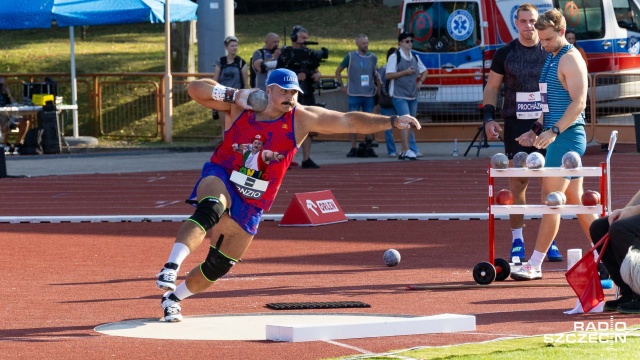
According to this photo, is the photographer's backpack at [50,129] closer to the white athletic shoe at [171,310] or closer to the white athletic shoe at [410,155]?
the white athletic shoe at [410,155]

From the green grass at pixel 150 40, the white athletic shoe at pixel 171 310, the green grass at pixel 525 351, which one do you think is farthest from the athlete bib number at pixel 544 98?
the green grass at pixel 150 40

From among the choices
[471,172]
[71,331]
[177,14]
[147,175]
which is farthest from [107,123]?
[71,331]

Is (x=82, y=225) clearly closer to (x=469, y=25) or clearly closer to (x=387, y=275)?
(x=387, y=275)

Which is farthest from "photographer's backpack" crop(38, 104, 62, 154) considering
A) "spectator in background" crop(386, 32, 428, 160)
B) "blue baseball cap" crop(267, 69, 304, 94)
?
"blue baseball cap" crop(267, 69, 304, 94)

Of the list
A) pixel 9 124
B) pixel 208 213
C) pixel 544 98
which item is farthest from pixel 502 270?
pixel 9 124

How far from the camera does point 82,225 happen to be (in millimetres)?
15602

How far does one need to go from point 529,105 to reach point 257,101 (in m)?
3.16

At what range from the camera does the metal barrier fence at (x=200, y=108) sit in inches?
944

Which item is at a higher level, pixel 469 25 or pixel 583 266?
pixel 469 25

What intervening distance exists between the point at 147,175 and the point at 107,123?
7.08 m

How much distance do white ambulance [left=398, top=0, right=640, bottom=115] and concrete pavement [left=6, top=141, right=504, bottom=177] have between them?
106 centimetres

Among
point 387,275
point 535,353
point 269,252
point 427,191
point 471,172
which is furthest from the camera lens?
point 471,172

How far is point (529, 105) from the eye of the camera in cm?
1135

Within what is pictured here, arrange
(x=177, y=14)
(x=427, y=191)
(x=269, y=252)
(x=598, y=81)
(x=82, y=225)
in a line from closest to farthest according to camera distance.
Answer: (x=269, y=252) → (x=82, y=225) → (x=427, y=191) → (x=598, y=81) → (x=177, y=14)
